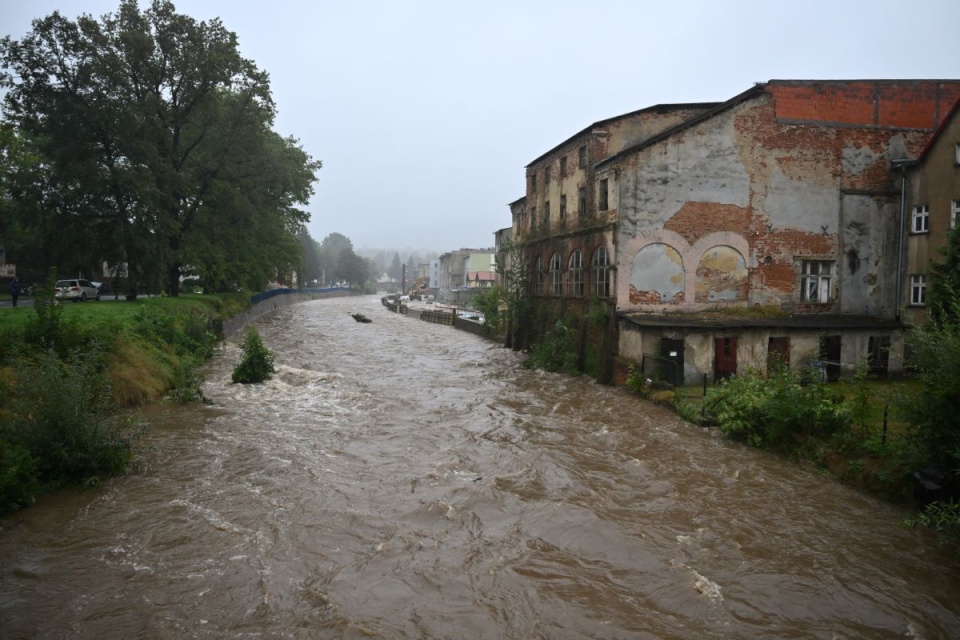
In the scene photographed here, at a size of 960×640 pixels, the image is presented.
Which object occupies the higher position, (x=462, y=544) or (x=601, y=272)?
(x=601, y=272)

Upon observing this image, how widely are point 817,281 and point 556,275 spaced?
36.1 feet

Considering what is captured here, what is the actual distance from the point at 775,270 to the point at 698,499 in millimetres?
13810

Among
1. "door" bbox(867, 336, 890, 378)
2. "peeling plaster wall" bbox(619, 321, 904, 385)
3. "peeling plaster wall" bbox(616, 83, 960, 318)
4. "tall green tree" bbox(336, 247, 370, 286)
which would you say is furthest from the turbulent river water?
"tall green tree" bbox(336, 247, 370, 286)

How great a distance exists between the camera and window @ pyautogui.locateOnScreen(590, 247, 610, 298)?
2222cm

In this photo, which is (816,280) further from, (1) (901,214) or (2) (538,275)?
(2) (538,275)

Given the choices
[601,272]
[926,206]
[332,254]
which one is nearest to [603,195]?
[601,272]

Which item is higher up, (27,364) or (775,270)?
(775,270)

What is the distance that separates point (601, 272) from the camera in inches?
901

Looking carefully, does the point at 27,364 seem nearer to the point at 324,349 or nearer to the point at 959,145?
the point at 324,349

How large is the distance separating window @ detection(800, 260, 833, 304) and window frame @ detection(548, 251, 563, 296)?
10.1 metres

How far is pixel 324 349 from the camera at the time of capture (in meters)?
33.0

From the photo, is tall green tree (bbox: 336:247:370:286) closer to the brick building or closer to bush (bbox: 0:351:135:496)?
the brick building

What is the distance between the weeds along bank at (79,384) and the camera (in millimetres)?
10062

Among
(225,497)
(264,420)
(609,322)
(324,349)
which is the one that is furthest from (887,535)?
(324,349)
